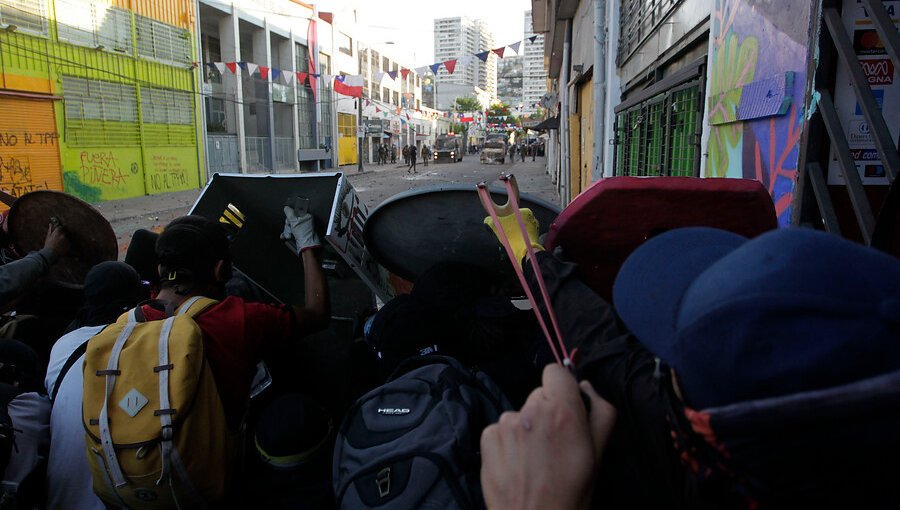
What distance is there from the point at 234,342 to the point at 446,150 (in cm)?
4801

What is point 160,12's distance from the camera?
65.7 feet

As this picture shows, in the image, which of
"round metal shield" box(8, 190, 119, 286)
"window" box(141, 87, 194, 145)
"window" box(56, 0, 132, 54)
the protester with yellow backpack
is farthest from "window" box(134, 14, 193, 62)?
the protester with yellow backpack

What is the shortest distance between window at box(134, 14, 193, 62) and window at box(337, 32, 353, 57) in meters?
15.4

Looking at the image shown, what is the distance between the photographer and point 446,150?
161 feet

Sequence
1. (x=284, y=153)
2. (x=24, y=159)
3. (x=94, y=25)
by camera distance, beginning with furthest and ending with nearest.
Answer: (x=284, y=153) → (x=94, y=25) → (x=24, y=159)

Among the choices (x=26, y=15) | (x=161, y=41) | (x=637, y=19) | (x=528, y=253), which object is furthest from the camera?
(x=161, y=41)

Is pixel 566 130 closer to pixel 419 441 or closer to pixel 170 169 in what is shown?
pixel 170 169

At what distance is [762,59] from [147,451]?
325cm

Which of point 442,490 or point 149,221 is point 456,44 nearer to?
point 149,221

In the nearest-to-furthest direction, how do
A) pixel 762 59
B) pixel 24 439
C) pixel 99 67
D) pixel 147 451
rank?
1. pixel 147 451
2. pixel 24 439
3. pixel 762 59
4. pixel 99 67

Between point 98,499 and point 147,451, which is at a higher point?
point 147,451

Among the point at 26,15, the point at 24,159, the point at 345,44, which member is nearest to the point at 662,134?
the point at 24,159

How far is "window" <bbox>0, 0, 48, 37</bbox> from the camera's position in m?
14.5

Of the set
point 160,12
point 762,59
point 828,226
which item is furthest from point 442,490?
point 160,12
